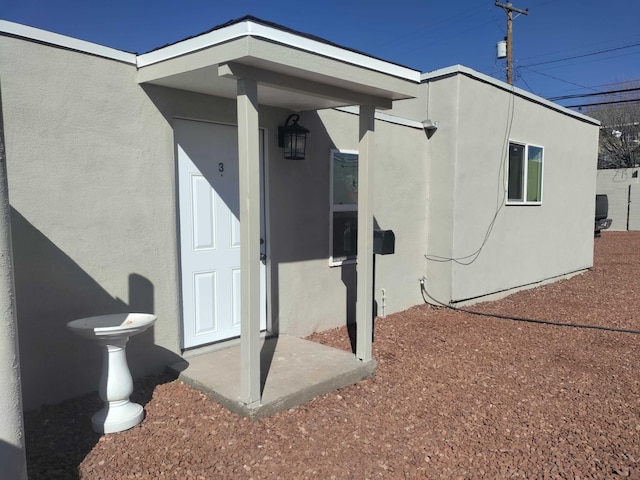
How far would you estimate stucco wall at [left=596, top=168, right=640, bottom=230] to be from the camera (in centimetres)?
2084

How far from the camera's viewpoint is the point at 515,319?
6.87 m

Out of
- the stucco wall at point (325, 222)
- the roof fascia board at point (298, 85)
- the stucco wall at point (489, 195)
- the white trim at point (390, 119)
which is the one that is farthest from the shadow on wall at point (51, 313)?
the stucco wall at point (489, 195)

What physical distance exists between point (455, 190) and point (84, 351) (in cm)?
523

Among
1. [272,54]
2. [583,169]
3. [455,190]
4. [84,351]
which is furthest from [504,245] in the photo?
[84,351]

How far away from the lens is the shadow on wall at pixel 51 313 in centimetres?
363

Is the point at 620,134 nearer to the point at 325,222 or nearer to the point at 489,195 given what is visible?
the point at 489,195

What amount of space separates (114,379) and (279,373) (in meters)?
1.39

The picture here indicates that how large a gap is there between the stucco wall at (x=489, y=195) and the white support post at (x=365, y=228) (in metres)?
2.89

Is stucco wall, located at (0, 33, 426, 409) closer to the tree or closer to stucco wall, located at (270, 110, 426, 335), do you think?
stucco wall, located at (270, 110, 426, 335)

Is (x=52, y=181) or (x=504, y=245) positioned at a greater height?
(x=52, y=181)

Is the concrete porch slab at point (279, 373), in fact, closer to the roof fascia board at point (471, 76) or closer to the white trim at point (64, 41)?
the white trim at point (64, 41)

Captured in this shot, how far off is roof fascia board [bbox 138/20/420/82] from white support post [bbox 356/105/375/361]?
1.46 feet

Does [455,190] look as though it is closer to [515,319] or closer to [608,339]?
[515,319]

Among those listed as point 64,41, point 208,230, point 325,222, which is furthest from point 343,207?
point 64,41
